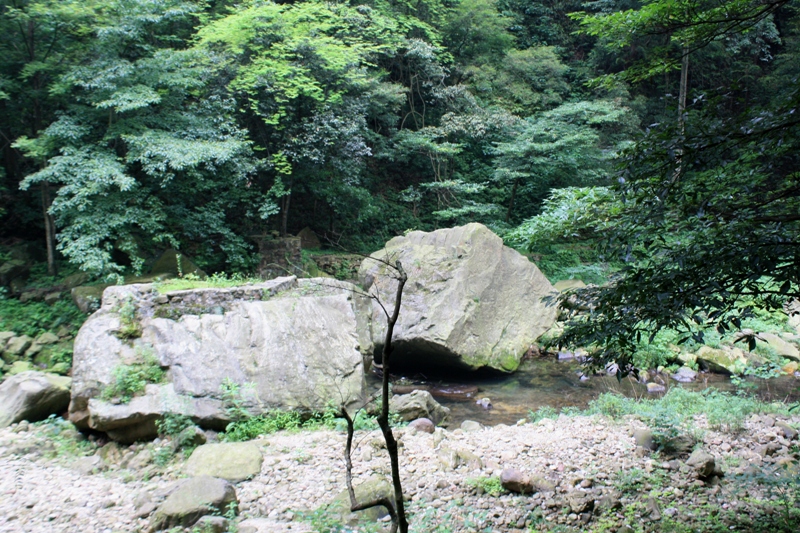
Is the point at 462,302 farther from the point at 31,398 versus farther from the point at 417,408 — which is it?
the point at 31,398

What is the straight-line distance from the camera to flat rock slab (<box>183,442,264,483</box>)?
431 centimetres

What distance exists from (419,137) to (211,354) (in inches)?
392

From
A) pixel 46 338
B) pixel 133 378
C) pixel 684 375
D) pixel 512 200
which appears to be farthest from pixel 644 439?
pixel 512 200

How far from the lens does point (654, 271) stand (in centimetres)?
247

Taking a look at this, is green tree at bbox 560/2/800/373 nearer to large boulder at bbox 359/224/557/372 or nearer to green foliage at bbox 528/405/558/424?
green foliage at bbox 528/405/558/424

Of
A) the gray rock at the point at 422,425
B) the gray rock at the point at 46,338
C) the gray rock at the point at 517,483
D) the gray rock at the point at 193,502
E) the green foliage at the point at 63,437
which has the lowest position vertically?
the gray rock at the point at 46,338

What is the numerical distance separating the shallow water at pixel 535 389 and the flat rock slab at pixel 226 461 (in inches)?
115

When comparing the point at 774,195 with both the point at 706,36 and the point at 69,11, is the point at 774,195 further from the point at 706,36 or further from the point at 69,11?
the point at 69,11

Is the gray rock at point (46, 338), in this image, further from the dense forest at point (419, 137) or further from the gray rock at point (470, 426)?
the gray rock at point (470, 426)

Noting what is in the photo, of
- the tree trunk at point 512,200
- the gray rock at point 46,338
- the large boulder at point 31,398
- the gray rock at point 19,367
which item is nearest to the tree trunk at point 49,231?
the gray rock at point 46,338

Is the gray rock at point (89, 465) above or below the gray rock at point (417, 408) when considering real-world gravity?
above

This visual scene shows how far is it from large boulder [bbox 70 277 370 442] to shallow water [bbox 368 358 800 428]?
2021 millimetres

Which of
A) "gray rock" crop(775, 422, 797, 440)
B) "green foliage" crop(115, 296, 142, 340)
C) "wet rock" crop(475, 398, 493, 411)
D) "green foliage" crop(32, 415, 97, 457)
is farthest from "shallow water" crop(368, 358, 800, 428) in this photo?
"green foliage" crop(32, 415, 97, 457)

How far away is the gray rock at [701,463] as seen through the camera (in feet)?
12.6
